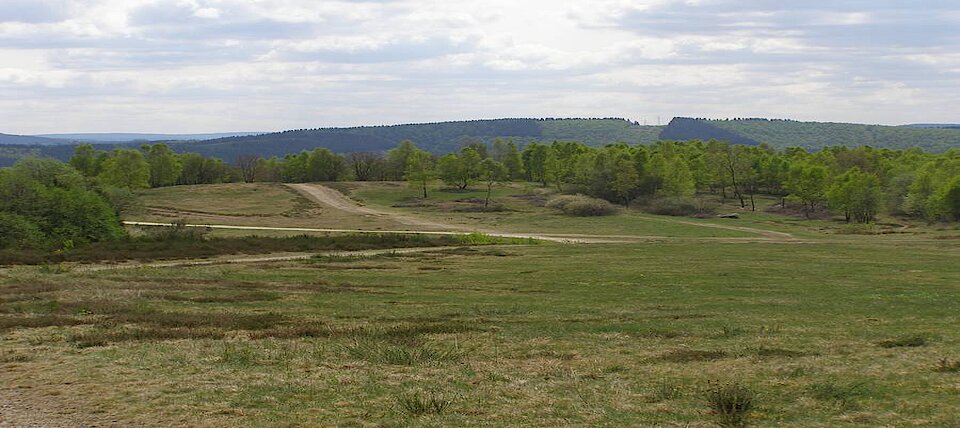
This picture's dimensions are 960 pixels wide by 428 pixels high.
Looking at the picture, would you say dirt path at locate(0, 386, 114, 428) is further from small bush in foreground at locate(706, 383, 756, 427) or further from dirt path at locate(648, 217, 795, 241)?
dirt path at locate(648, 217, 795, 241)

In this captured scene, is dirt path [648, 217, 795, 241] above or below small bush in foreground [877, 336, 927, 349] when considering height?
below

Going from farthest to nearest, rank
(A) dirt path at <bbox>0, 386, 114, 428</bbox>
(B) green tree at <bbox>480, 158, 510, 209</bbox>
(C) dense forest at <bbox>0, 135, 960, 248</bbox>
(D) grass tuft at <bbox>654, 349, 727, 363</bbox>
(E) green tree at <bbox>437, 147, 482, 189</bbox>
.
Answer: (E) green tree at <bbox>437, 147, 482, 189</bbox> → (B) green tree at <bbox>480, 158, 510, 209</bbox> → (C) dense forest at <bbox>0, 135, 960, 248</bbox> → (D) grass tuft at <bbox>654, 349, 727, 363</bbox> → (A) dirt path at <bbox>0, 386, 114, 428</bbox>

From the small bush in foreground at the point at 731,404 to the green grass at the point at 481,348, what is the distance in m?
0.06

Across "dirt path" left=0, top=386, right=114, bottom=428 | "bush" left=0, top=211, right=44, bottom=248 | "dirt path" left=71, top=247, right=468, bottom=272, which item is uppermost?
"dirt path" left=0, top=386, right=114, bottom=428

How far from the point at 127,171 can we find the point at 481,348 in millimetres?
116860

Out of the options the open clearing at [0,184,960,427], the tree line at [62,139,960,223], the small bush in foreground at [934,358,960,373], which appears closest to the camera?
the open clearing at [0,184,960,427]

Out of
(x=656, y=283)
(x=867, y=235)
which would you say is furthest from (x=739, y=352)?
(x=867, y=235)

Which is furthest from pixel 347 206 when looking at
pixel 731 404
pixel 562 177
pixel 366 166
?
pixel 731 404

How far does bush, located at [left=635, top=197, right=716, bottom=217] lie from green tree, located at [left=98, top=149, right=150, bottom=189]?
77370mm

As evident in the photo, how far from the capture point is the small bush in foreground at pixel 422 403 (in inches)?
488

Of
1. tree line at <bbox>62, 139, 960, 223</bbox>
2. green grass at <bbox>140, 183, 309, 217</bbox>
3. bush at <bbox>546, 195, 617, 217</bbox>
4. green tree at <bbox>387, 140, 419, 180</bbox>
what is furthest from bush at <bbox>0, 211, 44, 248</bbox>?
green tree at <bbox>387, 140, 419, 180</bbox>

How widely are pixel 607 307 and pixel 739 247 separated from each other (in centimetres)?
3688

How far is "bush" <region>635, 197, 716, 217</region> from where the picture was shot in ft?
358

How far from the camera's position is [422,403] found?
12.8m
